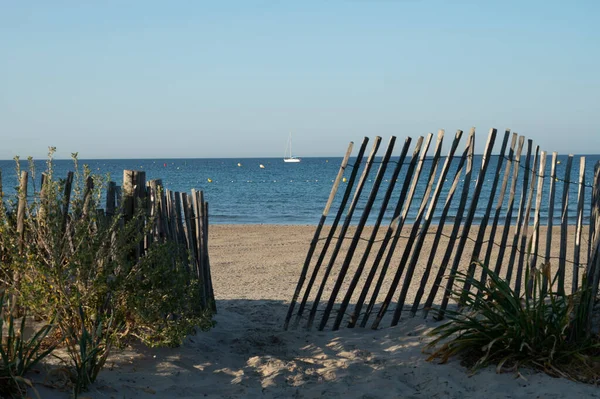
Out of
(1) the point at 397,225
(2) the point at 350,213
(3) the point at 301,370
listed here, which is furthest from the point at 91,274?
(1) the point at 397,225

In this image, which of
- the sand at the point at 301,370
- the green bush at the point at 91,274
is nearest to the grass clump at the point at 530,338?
the sand at the point at 301,370

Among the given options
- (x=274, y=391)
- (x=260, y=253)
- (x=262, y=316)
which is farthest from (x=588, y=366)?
(x=260, y=253)

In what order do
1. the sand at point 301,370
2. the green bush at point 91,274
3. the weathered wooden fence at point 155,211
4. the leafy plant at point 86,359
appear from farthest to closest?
the weathered wooden fence at point 155,211 < the green bush at point 91,274 < the sand at point 301,370 < the leafy plant at point 86,359

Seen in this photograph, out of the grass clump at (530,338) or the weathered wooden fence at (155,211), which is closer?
the grass clump at (530,338)

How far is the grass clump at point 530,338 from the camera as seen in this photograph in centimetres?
435

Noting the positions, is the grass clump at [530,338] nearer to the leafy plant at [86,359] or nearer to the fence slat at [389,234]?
the fence slat at [389,234]

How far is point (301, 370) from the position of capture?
15.1 feet

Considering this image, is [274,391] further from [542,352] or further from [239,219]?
[239,219]

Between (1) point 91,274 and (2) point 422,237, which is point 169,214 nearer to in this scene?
(1) point 91,274

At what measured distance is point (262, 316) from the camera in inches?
253

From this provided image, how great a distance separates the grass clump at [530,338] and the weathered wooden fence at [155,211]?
2027 mm

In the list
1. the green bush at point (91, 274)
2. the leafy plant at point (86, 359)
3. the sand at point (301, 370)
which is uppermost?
the green bush at point (91, 274)

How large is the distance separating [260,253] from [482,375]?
793cm

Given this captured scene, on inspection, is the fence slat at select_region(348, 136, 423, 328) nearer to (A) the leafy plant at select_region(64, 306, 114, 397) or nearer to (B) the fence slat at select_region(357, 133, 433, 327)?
(B) the fence slat at select_region(357, 133, 433, 327)
